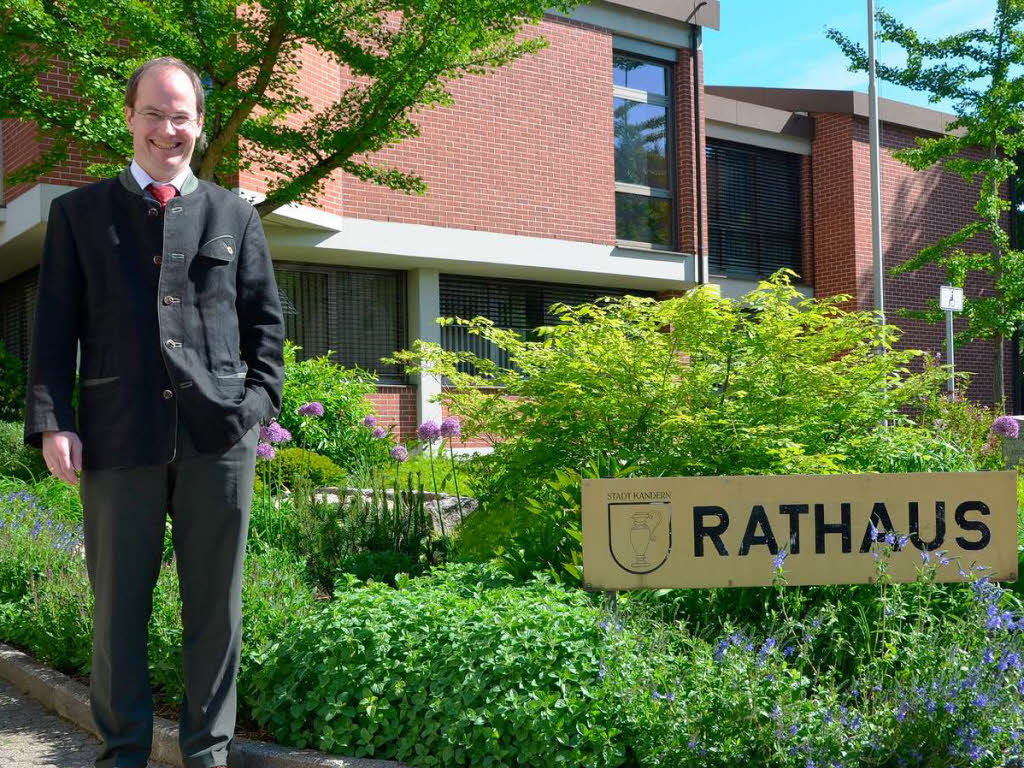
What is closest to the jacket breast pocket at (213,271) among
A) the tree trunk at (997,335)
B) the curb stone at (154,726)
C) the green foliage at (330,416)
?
the curb stone at (154,726)

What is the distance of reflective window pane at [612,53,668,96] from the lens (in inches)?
682

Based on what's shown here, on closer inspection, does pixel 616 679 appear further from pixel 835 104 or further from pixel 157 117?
pixel 835 104

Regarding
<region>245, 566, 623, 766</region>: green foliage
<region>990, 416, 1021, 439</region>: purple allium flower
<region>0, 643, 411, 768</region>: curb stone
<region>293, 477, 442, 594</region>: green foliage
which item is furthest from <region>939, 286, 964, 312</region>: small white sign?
<region>0, 643, 411, 768</region>: curb stone

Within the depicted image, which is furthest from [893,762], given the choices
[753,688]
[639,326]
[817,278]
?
[817,278]

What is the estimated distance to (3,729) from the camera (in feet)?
14.5

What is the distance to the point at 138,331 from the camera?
3.11 metres

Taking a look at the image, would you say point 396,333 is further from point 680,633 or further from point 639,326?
point 680,633

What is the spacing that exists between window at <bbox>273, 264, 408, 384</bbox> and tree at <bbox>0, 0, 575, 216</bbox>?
4078mm

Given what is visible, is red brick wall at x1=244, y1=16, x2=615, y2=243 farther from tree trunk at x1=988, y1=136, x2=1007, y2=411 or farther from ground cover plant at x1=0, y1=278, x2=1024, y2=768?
ground cover plant at x1=0, y1=278, x2=1024, y2=768

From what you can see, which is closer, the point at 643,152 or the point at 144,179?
the point at 144,179

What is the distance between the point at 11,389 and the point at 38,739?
10.2m

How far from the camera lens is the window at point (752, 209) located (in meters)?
20.0

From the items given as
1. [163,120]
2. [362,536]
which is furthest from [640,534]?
[362,536]

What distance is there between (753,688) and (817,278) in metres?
19.2
